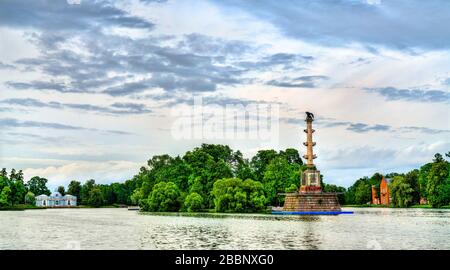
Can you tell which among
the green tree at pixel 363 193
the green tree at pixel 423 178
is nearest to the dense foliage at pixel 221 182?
the green tree at pixel 423 178

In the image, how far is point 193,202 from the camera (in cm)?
10256

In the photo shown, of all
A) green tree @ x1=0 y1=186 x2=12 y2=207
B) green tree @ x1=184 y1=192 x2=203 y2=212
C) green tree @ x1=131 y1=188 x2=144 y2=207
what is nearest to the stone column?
green tree @ x1=184 y1=192 x2=203 y2=212

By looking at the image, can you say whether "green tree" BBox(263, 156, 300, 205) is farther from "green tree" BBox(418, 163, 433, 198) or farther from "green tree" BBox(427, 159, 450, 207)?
"green tree" BBox(418, 163, 433, 198)

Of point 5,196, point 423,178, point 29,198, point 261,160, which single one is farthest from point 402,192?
point 29,198

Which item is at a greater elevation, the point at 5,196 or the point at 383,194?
the point at 383,194

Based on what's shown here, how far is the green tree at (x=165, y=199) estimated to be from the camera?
108 metres

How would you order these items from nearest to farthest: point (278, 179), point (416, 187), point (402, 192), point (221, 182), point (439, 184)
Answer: point (221, 182)
point (278, 179)
point (439, 184)
point (402, 192)
point (416, 187)

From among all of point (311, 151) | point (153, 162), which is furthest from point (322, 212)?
point (153, 162)

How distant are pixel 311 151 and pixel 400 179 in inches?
1753

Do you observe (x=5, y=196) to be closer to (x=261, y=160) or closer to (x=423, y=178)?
(x=261, y=160)

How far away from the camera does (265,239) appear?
140 ft

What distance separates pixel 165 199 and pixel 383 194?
316 feet

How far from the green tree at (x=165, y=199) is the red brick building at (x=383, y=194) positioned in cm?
9123
